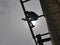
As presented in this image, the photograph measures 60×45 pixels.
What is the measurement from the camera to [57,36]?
20.7 feet

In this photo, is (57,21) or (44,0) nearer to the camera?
(57,21)

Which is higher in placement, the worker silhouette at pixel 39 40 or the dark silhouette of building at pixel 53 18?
the dark silhouette of building at pixel 53 18

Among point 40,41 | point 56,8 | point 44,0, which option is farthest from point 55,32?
point 40,41

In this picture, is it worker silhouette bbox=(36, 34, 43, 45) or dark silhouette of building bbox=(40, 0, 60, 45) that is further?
worker silhouette bbox=(36, 34, 43, 45)

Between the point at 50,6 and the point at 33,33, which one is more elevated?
the point at 50,6

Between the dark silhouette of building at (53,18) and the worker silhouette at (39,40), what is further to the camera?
the worker silhouette at (39,40)

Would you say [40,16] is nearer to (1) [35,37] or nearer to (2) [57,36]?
(1) [35,37]

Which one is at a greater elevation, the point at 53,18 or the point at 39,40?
the point at 53,18

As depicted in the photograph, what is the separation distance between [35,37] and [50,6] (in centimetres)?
258

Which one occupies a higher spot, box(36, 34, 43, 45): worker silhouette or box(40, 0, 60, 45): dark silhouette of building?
box(40, 0, 60, 45): dark silhouette of building

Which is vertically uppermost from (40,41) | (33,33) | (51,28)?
(51,28)

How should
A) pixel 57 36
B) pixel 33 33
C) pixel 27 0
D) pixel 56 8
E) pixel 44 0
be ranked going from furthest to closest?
pixel 33 33 → pixel 27 0 → pixel 44 0 → pixel 56 8 → pixel 57 36

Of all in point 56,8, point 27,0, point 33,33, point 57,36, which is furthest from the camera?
point 33,33

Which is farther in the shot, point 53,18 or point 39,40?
point 39,40
